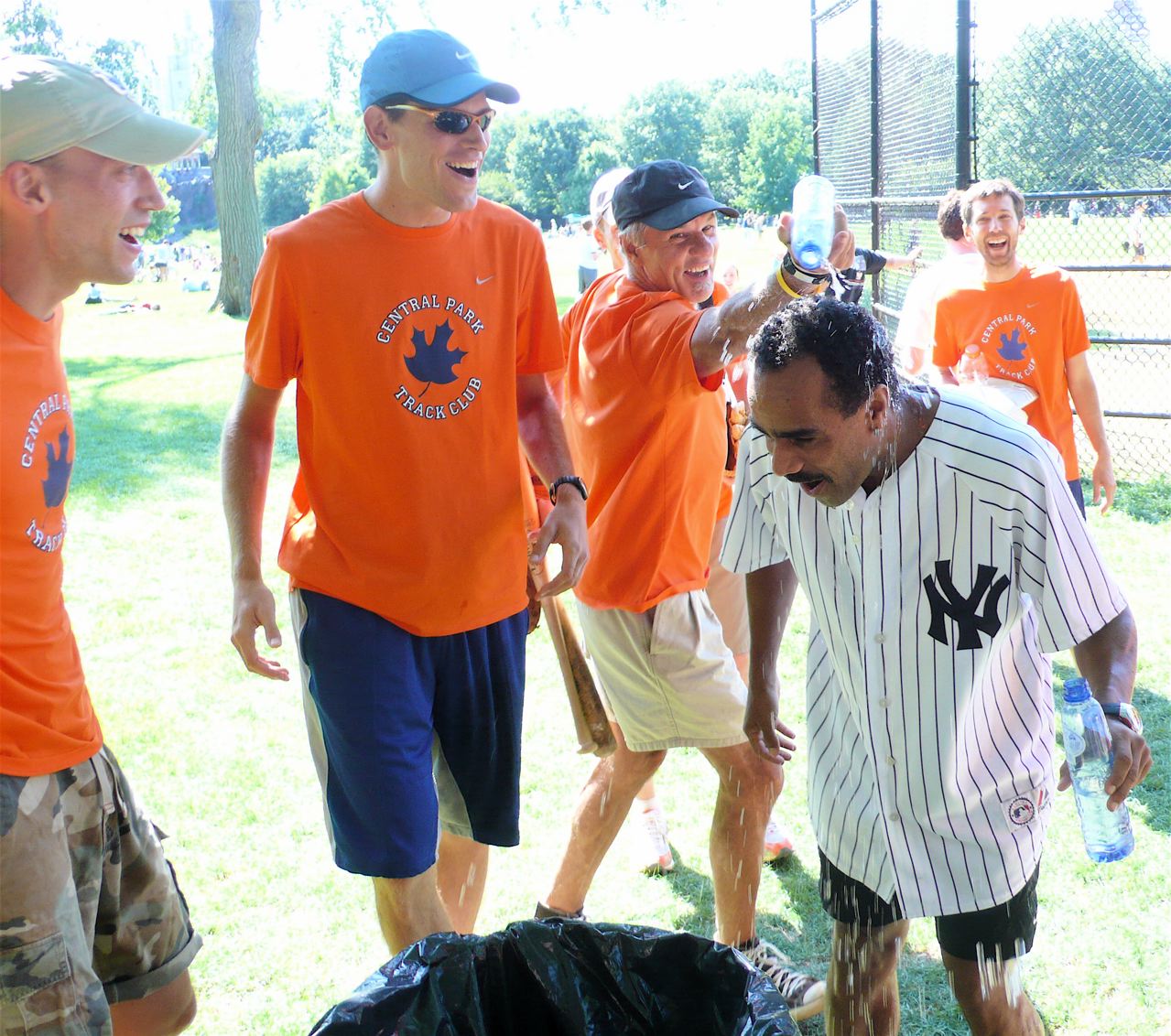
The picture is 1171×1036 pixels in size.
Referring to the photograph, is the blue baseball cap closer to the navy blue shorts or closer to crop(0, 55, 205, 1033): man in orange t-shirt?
crop(0, 55, 205, 1033): man in orange t-shirt

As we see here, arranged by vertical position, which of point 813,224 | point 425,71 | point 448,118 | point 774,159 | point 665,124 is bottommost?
point 813,224

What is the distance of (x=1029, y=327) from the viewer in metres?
5.75

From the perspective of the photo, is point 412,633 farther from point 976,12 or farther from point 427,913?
point 976,12

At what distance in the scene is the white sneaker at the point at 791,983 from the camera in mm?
3387

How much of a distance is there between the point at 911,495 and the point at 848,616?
12.6 inches

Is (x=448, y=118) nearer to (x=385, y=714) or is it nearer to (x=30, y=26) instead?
(x=385, y=714)

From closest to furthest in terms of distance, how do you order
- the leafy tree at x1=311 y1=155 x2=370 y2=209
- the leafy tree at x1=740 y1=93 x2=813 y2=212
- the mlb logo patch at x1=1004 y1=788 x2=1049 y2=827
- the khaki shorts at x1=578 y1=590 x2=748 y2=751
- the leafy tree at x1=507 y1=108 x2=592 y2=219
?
the mlb logo patch at x1=1004 y1=788 x2=1049 y2=827
the khaki shorts at x1=578 y1=590 x2=748 y2=751
the leafy tree at x1=740 y1=93 x2=813 y2=212
the leafy tree at x1=507 y1=108 x2=592 y2=219
the leafy tree at x1=311 y1=155 x2=370 y2=209

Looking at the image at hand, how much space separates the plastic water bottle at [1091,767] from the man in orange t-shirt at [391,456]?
4.38 ft

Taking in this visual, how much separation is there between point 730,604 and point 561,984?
81.6 inches

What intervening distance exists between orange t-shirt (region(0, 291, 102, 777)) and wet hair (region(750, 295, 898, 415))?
51.2 inches

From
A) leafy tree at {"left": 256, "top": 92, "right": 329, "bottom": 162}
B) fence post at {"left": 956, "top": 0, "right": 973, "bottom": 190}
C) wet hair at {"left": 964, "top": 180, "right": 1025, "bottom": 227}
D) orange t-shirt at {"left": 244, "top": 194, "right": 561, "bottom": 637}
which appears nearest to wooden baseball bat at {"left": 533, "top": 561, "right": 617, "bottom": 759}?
orange t-shirt at {"left": 244, "top": 194, "right": 561, "bottom": 637}

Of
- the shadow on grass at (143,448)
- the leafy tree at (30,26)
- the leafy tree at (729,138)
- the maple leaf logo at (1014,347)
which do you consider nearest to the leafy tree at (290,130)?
the leafy tree at (30,26)

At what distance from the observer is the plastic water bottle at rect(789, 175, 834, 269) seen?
10.3 feet

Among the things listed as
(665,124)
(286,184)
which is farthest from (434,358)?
(286,184)
